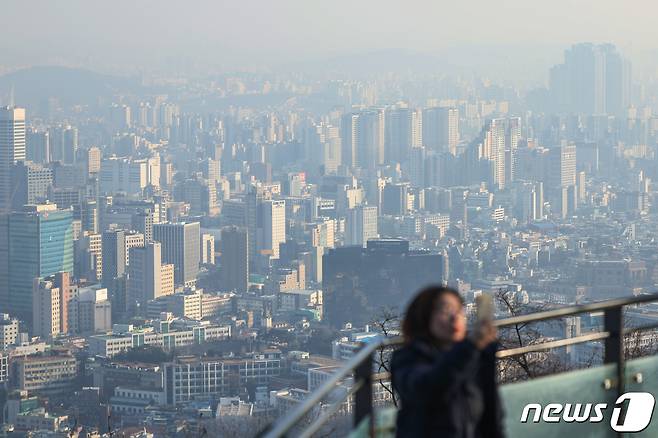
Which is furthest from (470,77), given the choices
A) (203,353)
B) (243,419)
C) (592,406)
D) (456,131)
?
(592,406)

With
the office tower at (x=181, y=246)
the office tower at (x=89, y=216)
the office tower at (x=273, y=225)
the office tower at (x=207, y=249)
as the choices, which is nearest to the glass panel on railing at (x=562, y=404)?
the office tower at (x=181, y=246)

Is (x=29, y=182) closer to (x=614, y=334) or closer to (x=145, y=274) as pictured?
(x=145, y=274)

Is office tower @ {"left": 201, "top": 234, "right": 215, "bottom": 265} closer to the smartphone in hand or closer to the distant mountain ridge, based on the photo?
the distant mountain ridge

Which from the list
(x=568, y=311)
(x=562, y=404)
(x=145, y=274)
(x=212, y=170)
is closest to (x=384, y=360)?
(x=562, y=404)

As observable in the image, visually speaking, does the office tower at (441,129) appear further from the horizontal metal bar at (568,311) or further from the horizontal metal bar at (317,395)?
the horizontal metal bar at (317,395)

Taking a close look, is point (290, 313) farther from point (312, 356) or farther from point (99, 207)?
point (99, 207)

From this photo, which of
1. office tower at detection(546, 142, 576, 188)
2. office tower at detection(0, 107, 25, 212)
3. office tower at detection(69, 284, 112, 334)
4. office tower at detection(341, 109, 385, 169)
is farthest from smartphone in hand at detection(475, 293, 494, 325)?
office tower at detection(341, 109, 385, 169)
